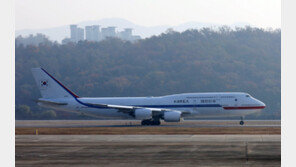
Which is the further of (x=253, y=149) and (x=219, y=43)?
(x=219, y=43)

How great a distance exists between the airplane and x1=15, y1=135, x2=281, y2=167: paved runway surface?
2151cm

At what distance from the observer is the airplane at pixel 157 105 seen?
173 feet

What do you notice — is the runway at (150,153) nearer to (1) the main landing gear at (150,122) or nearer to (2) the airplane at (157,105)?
(2) the airplane at (157,105)

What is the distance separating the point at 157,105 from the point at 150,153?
3112 centimetres

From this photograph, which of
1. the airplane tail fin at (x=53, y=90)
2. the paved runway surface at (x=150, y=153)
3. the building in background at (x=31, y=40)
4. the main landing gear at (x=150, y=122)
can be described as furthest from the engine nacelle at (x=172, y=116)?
the building in background at (x=31, y=40)

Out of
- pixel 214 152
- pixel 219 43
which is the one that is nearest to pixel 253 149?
pixel 214 152

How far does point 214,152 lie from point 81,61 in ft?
386

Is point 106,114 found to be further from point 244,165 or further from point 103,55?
point 103,55

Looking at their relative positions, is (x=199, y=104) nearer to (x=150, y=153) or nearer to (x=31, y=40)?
(x=150, y=153)

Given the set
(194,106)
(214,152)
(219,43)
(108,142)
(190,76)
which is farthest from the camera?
(219,43)

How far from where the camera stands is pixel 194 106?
5316 cm

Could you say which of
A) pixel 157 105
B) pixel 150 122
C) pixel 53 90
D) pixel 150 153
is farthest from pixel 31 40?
pixel 150 153

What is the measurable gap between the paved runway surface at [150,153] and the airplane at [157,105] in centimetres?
2151

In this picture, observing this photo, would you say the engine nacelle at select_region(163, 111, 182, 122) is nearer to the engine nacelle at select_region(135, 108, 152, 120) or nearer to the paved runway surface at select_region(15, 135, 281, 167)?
the engine nacelle at select_region(135, 108, 152, 120)
